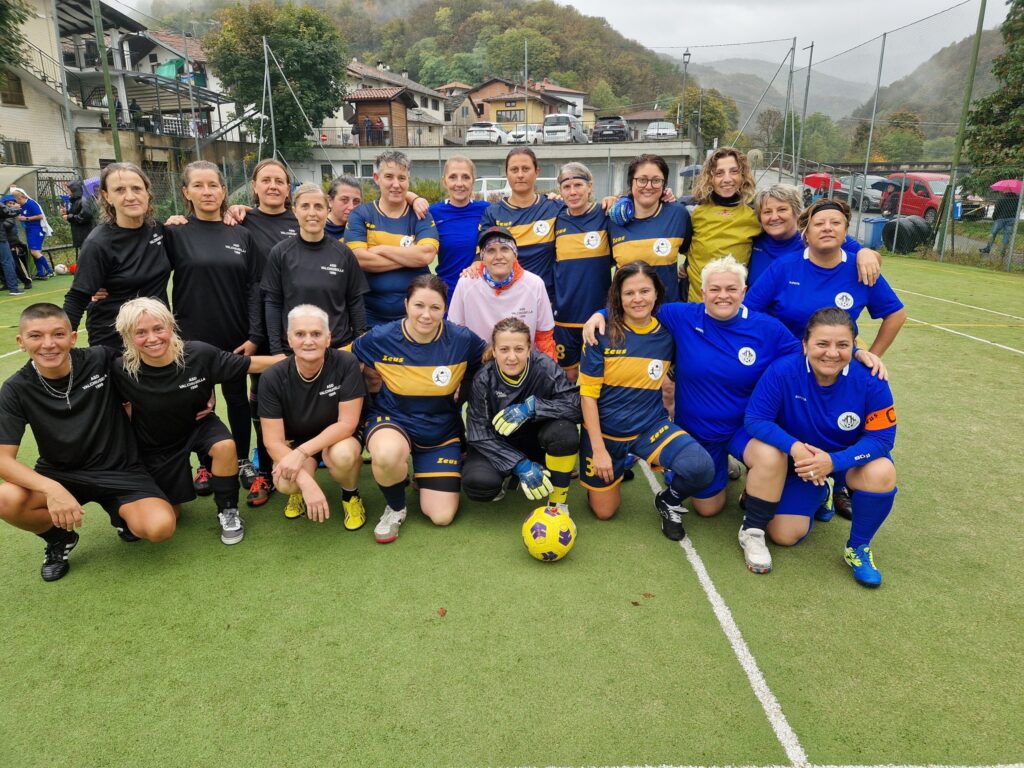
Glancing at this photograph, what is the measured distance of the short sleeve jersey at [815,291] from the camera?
3.71 metres

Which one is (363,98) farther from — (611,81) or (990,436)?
(611,81)

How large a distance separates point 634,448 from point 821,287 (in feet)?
4.69

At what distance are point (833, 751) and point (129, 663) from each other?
2.74 m

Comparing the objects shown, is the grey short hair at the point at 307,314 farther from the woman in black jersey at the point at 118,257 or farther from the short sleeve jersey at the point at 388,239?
the woman in black jersey at the point at 118,257

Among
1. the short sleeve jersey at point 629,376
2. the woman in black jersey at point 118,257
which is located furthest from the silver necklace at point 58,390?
the short sleeve jersey at point 629,376

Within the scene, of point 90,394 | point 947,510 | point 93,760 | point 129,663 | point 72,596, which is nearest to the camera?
point 93,760

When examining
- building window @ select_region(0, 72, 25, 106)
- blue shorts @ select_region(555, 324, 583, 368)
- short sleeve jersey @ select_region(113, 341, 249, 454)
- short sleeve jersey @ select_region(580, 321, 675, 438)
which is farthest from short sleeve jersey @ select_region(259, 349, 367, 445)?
building window @ select_region(0, 72, 25, 106)

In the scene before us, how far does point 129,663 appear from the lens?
2648mm

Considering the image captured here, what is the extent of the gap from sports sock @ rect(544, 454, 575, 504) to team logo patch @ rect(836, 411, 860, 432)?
142cm

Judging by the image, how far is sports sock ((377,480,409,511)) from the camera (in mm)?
3676

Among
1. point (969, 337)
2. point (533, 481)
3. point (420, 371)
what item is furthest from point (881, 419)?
point (969, 337)

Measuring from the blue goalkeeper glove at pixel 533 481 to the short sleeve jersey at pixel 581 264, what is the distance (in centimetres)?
121

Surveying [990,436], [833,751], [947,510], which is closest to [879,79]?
[990,436]

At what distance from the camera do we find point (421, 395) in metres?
3.86
